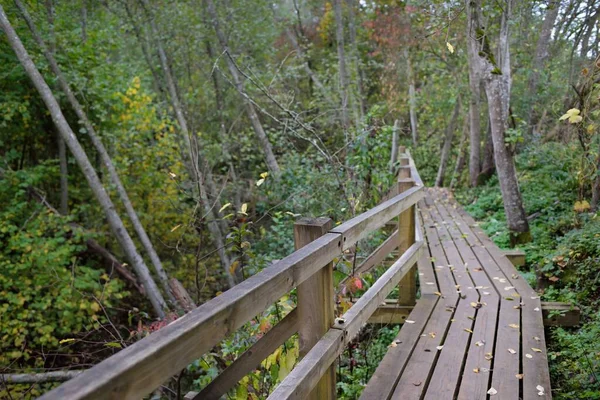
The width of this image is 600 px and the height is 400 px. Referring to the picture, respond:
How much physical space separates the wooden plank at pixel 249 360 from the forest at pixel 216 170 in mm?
666

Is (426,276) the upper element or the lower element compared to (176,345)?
lower

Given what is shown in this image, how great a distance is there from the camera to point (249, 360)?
207 centimetres

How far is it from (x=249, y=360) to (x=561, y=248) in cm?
498

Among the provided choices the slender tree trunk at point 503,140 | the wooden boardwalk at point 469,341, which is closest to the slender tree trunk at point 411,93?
the slender tree trunk at point 503,140

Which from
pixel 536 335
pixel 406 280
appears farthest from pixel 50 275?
pixel 536 335

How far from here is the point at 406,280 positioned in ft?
15.0

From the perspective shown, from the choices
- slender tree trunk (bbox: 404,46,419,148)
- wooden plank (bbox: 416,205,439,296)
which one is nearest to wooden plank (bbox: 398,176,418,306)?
wooden plank (bbox: 416,205,439,296)

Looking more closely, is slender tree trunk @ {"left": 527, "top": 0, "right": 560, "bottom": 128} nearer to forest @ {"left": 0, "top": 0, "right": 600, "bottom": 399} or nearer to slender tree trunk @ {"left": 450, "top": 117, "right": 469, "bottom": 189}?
Answer: forest @ {"left": 0, "top": 0, "right": 600, "bottom": 399}

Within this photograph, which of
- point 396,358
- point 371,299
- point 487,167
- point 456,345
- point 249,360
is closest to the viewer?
point 249,360

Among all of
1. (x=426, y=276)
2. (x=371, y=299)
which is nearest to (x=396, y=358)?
(x=371, y=299)

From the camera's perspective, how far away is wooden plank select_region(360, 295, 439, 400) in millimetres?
3043

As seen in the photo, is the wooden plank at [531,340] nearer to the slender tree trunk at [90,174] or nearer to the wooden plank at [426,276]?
the wooden plank at [426,276]

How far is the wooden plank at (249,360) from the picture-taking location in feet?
6.17

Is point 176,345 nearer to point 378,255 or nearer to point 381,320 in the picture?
point 378,255
